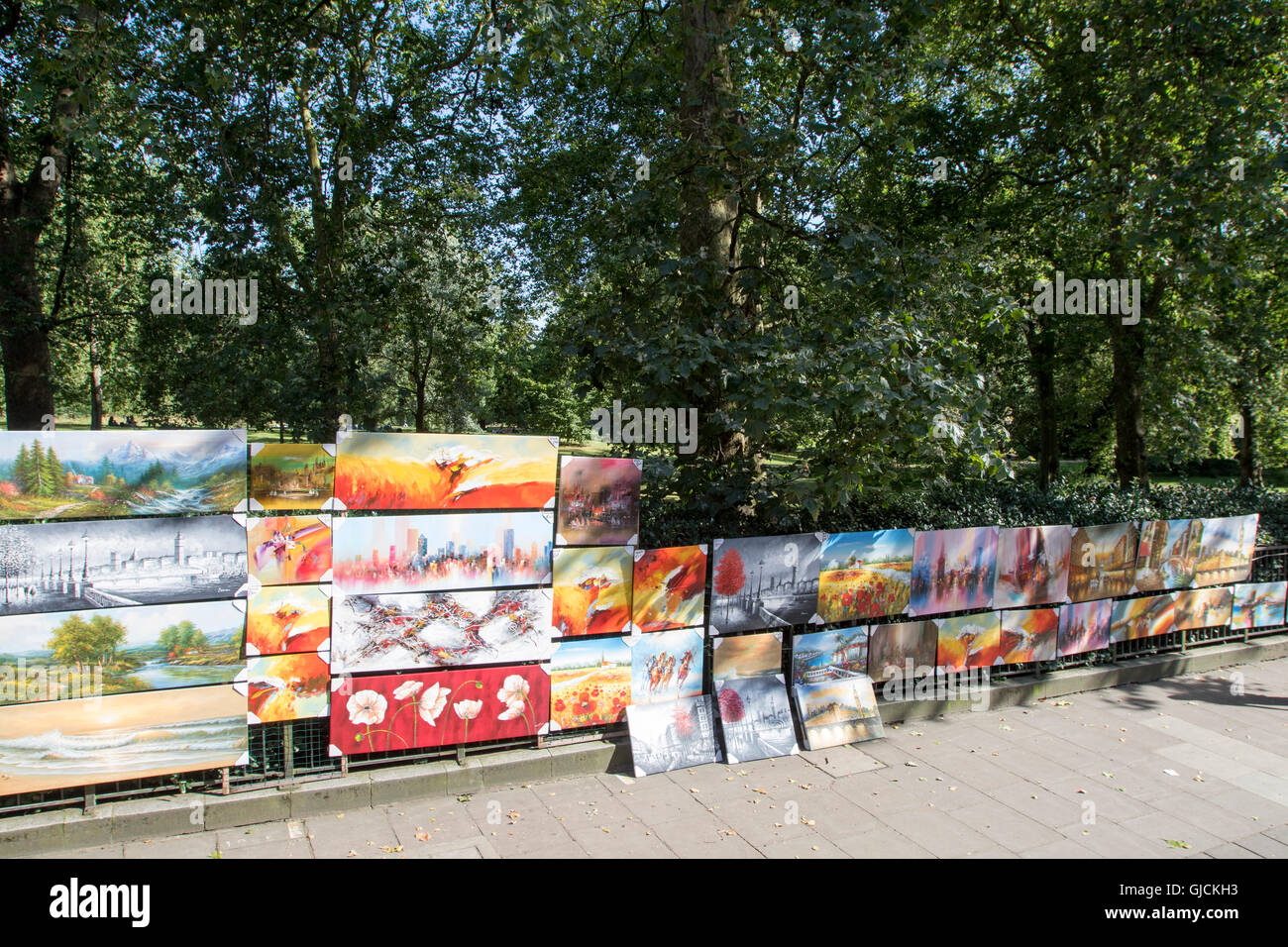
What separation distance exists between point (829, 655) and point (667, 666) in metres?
1.67

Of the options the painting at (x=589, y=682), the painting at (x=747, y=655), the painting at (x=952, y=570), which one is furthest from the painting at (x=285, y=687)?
the painting at (x=952, y=570)

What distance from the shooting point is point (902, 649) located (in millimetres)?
7625

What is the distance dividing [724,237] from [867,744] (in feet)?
18.4

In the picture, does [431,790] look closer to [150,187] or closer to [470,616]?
[470,616]

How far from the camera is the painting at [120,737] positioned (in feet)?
15.5

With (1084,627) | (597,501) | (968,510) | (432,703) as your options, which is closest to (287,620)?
(432,703)

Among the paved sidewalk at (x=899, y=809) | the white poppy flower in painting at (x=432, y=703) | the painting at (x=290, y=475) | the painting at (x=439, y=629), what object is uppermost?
the painting at (x=290, y=475)

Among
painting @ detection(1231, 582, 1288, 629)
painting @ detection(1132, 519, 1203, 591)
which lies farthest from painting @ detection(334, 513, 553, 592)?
painting @ detection(1231, 582, 1288, 629)

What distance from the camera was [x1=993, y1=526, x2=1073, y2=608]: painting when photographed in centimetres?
816

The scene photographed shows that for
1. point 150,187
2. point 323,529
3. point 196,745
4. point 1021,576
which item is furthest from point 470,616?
point 150,187

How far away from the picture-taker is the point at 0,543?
463 centimetres

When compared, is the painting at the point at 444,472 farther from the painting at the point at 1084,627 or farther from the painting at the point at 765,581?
the painting at the point at 1084,627

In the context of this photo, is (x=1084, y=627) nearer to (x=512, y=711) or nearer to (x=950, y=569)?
(x=950, y=569)

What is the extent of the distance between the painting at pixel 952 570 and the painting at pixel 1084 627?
1181mm
